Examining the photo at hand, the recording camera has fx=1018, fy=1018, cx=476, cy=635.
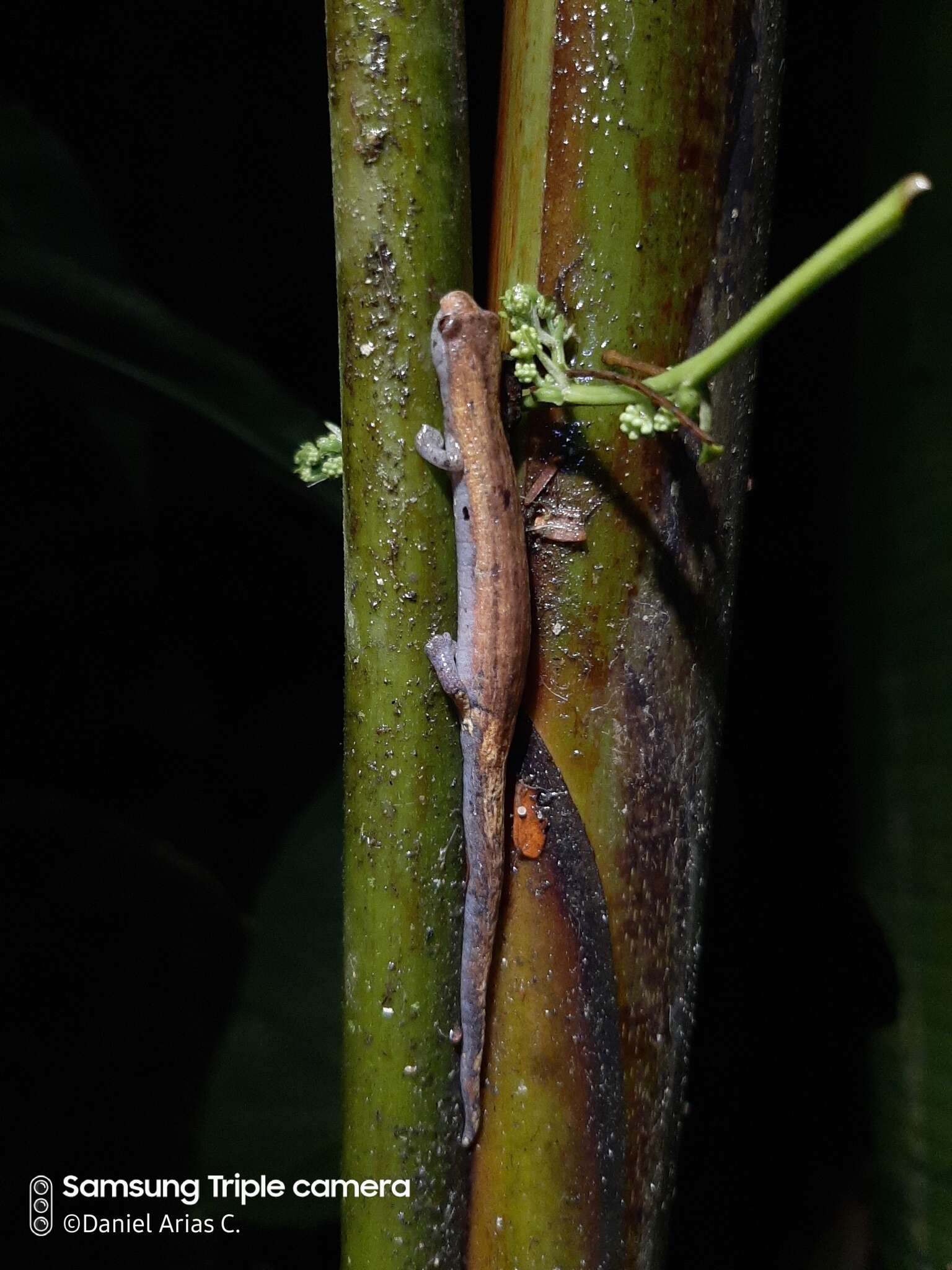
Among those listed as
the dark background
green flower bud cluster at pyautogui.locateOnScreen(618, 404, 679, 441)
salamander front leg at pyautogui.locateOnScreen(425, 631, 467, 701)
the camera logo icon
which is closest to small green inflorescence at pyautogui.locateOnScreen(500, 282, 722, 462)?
green flower bud cluster at pyautogui.locateOnScreen(618, 404, 679, 441)

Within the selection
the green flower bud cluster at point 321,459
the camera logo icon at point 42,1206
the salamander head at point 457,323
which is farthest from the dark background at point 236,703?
the salamander head at point 457,323

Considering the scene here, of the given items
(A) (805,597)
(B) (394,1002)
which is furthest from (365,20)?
(A) (805,597)

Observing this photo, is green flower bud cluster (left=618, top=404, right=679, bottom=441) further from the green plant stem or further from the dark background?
the dark background

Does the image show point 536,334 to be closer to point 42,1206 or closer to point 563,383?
point 563,383

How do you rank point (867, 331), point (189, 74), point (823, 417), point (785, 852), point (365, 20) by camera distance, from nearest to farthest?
point (365, 20)
point (867, 331)
point (823, 417)
point (785, 852)
point (189, 74)

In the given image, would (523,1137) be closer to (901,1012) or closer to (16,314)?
(901,1012)

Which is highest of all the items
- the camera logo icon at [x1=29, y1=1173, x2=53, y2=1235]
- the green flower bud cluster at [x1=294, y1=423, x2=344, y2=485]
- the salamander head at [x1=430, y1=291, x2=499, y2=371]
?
the salamander head at [x1=430, y1=291, x2=499, y2=371]
